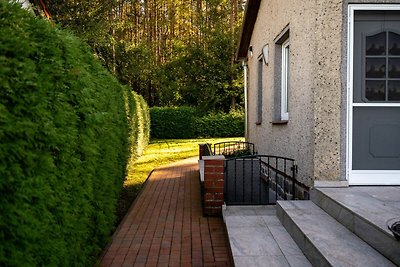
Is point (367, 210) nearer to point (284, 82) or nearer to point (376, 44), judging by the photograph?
point (376, 44)

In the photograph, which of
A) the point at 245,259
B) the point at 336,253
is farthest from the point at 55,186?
the point at 336,253

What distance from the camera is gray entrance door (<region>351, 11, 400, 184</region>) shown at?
4887 millimetres

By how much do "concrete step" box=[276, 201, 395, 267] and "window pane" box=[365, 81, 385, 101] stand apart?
62.1 inches

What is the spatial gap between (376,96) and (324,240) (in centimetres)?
237

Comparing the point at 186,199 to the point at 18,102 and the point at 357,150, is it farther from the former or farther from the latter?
the point at 18,102

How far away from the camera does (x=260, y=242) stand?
4.00 meters

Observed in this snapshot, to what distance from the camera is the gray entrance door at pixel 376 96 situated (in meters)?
4.89

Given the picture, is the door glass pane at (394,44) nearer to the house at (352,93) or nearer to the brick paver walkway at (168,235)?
the house at (352,93)

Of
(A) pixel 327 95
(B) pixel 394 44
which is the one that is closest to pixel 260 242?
(A) pixel 327 95

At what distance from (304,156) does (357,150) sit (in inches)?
26.8

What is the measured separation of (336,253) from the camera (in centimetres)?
310

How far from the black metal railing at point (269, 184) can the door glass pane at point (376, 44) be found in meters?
1.82

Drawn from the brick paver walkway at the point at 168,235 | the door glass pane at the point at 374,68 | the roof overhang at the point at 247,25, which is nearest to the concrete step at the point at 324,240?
the brick paver walkway at the point at 168,235

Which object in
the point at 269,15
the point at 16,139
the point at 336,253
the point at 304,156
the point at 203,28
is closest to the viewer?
the point at 16,139
